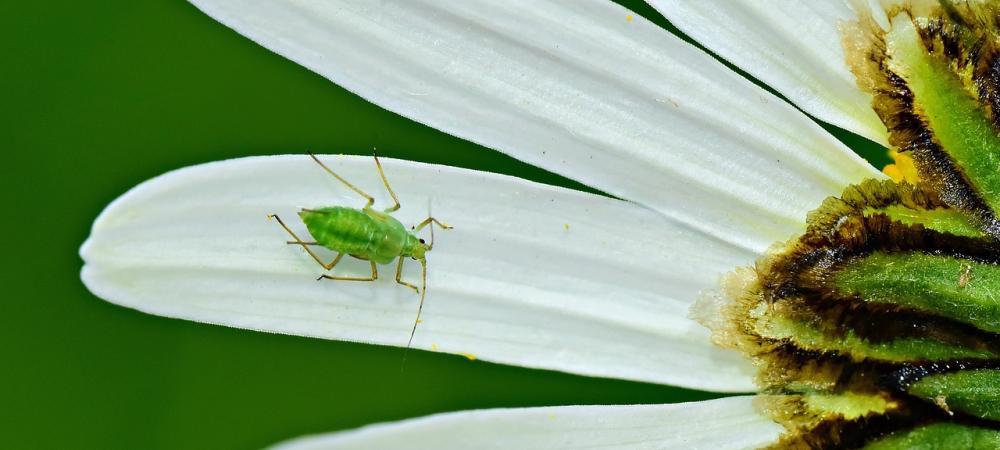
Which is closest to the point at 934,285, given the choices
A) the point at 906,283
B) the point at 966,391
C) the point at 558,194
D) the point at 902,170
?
the point at 906,283

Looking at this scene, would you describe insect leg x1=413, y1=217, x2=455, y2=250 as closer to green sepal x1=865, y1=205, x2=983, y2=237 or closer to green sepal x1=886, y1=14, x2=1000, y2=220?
green sepal x1=865, y1=205, x2=983, y2=237

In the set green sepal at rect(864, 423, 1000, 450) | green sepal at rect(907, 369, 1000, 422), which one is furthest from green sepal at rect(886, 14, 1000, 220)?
green sepal at rect(864, 423, 1000, 450)

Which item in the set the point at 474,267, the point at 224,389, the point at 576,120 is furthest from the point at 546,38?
the point at 224,389

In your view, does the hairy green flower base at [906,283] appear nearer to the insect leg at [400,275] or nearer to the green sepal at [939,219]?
the green sepal at [939,219]

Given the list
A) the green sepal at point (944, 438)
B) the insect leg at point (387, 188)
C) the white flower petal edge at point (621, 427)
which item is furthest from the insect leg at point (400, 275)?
the green sepal at point (944, 438)

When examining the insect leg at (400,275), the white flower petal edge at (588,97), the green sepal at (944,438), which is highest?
the white flower petal edge at (588,97)

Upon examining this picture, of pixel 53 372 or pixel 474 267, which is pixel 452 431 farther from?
pixel 53 372

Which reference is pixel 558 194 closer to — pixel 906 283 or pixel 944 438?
pixel 906 283
